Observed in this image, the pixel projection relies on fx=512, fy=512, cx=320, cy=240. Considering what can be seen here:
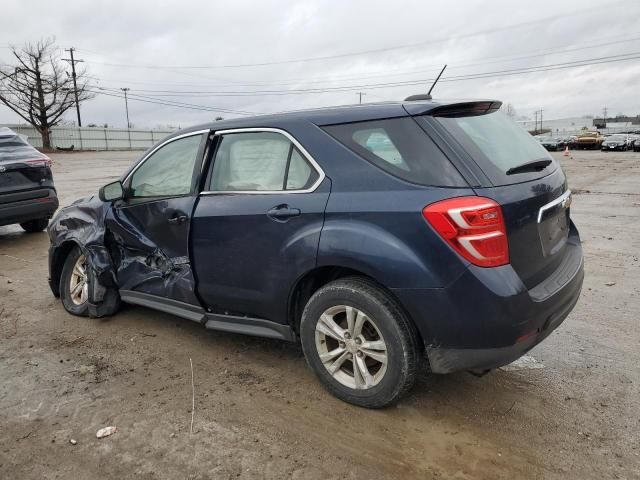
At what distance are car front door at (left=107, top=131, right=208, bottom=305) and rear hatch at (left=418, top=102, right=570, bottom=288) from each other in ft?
5.95

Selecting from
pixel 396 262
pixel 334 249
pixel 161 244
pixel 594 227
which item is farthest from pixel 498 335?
pixel 594 227

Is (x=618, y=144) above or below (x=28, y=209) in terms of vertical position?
above

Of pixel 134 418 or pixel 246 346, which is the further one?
pixel 246 346

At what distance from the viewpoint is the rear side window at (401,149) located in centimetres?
264

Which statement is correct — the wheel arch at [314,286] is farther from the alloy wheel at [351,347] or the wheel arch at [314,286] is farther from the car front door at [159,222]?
the car front door at [159,222]

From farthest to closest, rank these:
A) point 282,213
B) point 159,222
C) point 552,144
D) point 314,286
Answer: point 552,144, point 159,222, point 314,286, point 282,213

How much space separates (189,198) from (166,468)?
1804 mm

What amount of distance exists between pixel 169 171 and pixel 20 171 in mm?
4646

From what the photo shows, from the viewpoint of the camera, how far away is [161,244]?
3834 mm

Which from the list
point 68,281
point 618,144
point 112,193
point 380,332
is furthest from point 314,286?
point 618,144

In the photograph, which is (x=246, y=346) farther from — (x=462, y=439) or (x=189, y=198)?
(x=462, y=439)

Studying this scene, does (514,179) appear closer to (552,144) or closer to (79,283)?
(79,283)

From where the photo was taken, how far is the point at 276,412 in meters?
3.00

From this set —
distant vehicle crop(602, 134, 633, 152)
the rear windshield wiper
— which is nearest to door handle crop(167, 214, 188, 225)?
the rear windshield wiper
